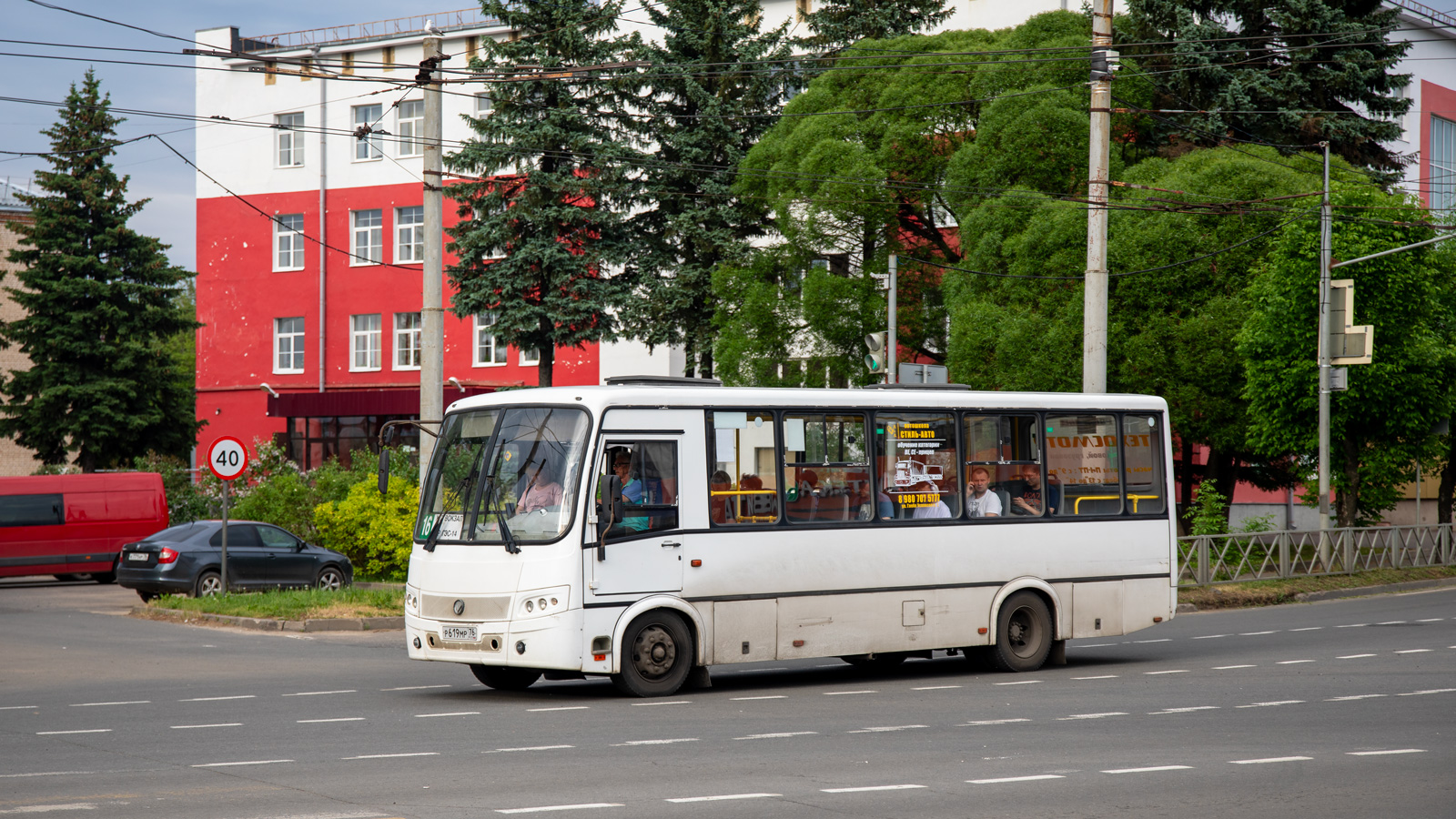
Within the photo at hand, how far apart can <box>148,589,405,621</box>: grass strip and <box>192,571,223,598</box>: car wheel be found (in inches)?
69.2

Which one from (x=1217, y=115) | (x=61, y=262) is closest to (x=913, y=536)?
(x=1217, y=115)

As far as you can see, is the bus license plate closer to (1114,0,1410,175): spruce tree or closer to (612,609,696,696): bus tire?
(612,609,696,696): bus tire

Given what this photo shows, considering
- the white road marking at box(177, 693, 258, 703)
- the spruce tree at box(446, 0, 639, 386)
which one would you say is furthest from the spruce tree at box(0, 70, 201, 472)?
the white road marking at box(177, 693, 258, 703)

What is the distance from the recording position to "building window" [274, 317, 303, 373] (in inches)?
2426

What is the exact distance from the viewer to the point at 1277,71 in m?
38.0

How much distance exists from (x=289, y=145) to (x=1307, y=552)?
4496 cm

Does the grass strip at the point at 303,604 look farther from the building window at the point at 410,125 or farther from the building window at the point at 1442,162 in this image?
the building window at the point at 1442,162

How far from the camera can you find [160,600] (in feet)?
80.2

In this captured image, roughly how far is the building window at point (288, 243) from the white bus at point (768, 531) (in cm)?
4954

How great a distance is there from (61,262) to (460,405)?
129ft

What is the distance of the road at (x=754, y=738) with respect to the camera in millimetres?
8398

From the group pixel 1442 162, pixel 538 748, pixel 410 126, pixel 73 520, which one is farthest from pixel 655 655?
pixel 410 126

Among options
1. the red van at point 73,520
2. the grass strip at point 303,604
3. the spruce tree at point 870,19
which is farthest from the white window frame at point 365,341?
the grass strip at point 303,604

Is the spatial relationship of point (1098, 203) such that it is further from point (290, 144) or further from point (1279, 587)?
point (290, 144)
